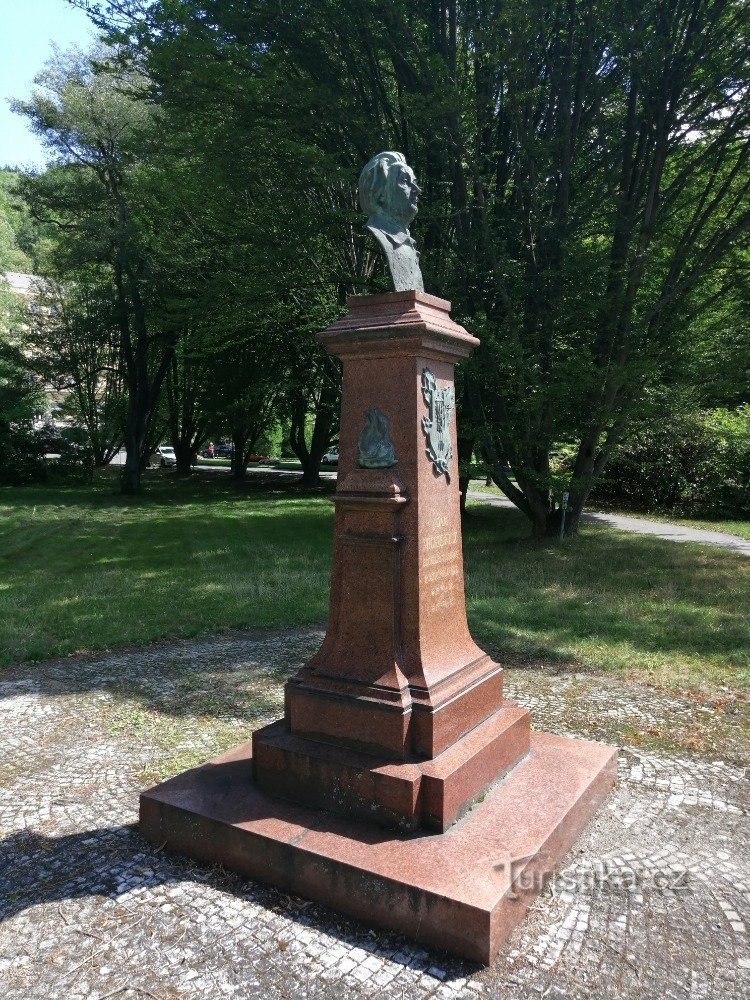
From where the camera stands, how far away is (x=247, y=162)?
1267 centimetres

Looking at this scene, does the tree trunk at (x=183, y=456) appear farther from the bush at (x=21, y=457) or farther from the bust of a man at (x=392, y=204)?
the bust of a man at (x=392, y=204)

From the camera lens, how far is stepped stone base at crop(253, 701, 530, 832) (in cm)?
342

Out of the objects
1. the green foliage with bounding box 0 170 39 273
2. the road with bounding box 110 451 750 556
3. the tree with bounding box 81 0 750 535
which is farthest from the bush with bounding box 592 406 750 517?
the green foliage with bounding box 0 170 39 273

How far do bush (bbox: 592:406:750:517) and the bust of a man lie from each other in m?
15.5

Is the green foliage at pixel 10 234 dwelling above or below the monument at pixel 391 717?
above

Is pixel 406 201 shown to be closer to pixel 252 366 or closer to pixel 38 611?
pixel 38 611

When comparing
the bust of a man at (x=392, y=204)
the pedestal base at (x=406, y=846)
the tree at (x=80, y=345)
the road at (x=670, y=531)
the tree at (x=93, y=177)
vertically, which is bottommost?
the pedestal base at (x=406, y=846)

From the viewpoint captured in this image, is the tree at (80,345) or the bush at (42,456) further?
the bush at (42,456)

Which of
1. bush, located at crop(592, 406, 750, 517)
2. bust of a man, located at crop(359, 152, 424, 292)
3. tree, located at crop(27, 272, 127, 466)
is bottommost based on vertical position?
bush, located at crop(592, 406, 750, 517)

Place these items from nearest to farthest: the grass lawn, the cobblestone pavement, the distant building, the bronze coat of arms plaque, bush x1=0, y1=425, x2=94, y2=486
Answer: the cobblestone pavement < the bronze coat of arms plaque < the grass lawn < bush x1=0, y1=425, x2=94, y2=486 < the distant building

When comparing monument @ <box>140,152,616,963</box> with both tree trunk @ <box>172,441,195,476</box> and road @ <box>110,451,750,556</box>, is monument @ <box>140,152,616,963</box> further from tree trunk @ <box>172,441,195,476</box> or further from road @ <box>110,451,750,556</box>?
tree trunk @ <box>172,441,195,476</box>

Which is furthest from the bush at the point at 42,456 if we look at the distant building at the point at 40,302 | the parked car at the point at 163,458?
the parked car at the point at 163,458

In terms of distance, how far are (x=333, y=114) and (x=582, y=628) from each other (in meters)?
8.91

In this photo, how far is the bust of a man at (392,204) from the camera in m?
4.03
